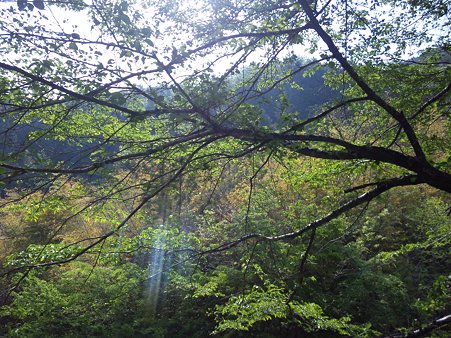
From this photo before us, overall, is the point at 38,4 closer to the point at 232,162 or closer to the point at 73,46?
the point at 73,46

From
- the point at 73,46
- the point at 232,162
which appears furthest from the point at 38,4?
the point at 232,162

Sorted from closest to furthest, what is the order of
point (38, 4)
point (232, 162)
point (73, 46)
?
point (38, 4)
point (73, 46)
point (232, 162)

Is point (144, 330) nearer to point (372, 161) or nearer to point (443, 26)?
point (372, 161)

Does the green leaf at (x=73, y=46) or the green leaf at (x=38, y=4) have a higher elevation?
the green leaf at (x=73, y=46)

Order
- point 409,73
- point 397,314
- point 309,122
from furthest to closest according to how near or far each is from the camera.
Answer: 1. point 397,314
2. point 409,73
3. point 309,122

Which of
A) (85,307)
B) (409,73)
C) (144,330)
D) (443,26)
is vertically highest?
(443,26)

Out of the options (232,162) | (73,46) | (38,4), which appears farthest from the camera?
(232,162)

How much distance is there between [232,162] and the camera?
3633mm

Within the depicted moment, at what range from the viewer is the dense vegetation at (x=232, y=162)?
2459 mm

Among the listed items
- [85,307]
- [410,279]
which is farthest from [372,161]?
[85,307]

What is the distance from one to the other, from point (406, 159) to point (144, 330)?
18.9ft

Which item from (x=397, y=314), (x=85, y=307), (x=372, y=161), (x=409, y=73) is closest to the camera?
(x=372, y=161)

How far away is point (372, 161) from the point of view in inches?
137

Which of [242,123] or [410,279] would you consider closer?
[242,123]
